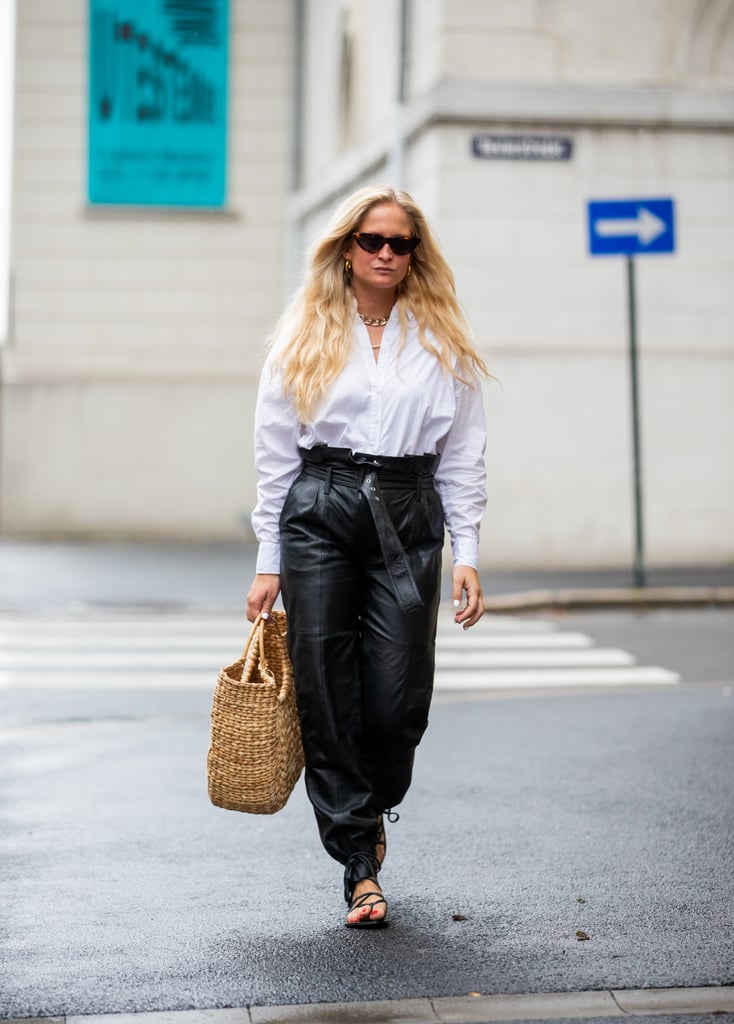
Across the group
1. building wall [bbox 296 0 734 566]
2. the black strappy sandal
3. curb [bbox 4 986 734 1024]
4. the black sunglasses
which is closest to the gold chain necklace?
the black sunglasses

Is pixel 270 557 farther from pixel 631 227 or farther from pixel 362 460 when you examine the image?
pixel 631 227

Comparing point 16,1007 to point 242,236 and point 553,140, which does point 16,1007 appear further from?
point 242,236

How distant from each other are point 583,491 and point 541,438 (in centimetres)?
66

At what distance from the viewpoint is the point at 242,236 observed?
20.4m

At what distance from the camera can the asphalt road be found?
3877mm

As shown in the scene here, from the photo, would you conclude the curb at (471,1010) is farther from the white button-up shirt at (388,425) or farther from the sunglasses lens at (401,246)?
the sunglasses lens at (401,246)

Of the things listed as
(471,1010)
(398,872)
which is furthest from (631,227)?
(471,1010)

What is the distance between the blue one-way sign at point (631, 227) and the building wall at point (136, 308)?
7.43m

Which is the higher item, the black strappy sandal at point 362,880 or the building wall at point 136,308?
the building wall at point 136,308

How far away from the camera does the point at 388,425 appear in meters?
4.27

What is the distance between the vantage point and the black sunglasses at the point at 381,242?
14.1 ft

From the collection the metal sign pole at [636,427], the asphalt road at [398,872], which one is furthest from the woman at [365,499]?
the metal sign pole at [636,427]

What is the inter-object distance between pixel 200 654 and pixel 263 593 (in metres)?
5.80

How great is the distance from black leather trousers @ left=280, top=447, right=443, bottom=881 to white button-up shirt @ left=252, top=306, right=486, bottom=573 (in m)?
0.05
